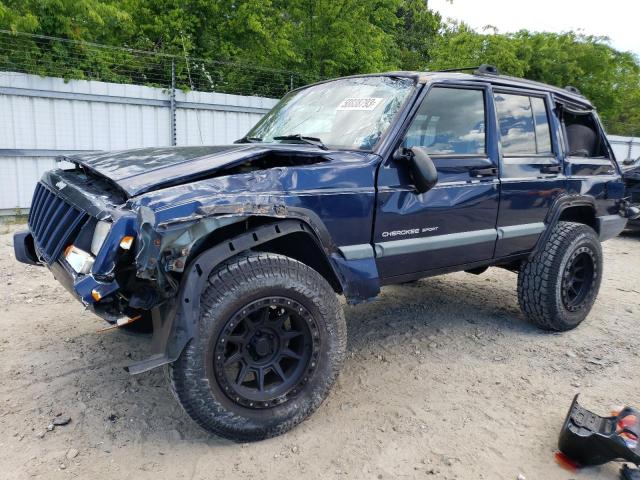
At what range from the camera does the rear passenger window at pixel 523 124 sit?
3.96 m

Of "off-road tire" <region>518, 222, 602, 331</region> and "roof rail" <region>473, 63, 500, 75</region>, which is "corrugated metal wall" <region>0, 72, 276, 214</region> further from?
"off-road tire" <region>518, 222, 602, 331</region>

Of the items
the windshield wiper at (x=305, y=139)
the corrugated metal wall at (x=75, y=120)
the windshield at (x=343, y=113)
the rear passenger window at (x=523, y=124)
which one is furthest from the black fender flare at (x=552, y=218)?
the corrugated metal wall at (x=75, y=120)

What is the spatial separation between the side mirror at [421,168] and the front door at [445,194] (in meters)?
0.08

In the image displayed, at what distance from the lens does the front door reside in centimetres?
323

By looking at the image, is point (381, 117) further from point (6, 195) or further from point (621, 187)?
point (6, 195)

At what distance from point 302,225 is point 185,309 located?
2.57 feet

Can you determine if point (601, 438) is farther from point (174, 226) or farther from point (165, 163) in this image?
point (165, 163)

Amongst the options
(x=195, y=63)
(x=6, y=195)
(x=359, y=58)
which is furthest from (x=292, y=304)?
(x=359, y=58)

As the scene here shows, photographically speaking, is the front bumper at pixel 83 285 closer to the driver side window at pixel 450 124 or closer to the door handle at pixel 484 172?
the driver side window at pixel 450 124

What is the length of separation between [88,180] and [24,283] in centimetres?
259

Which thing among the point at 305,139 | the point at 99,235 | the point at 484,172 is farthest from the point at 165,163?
the point at 484,172

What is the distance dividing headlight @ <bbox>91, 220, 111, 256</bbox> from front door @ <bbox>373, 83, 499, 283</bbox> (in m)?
1.53

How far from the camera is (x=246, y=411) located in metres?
2.70

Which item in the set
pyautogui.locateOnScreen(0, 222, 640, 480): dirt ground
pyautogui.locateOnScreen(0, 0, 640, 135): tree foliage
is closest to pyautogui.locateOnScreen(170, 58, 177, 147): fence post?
pyautogui.locateOnScreen(0, 0, 640, 135): tree foliage
